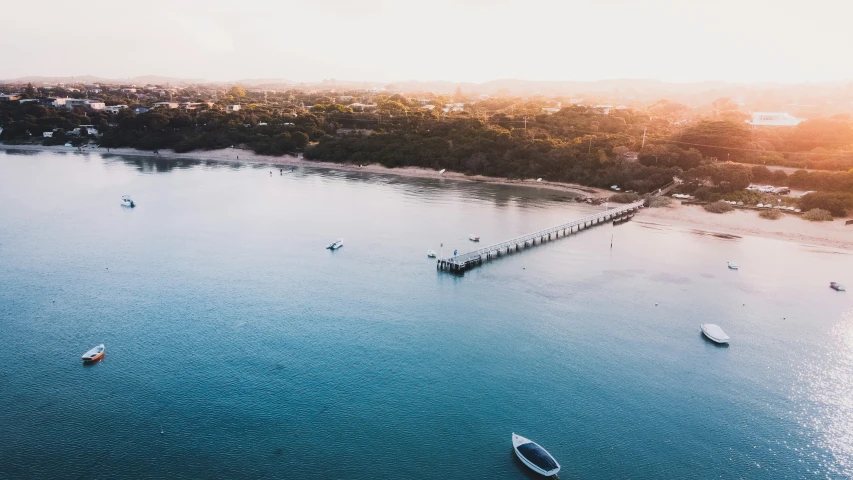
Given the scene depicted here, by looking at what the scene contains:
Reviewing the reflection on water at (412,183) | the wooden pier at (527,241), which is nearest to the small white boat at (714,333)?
the wooden pier at (527,241)

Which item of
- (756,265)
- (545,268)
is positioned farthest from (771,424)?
(756,265)

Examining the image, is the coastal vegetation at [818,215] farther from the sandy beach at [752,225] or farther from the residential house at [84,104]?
the residential house at [84,104]

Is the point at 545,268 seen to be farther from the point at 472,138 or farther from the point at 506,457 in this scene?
the point at 472,138

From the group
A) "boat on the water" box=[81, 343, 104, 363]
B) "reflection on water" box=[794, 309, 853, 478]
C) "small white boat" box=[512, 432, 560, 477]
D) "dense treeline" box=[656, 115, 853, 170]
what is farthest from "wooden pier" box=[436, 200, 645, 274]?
"boat on the water" box=[81, 343, 104, 363]

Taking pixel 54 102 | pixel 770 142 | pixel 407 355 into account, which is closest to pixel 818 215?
pixel 770 142

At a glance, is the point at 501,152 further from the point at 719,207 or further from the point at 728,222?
the point at 728,222

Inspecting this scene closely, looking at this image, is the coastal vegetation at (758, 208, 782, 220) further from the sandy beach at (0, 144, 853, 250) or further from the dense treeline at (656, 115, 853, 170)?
the dense treeline at (656, 115, 853, 170)
